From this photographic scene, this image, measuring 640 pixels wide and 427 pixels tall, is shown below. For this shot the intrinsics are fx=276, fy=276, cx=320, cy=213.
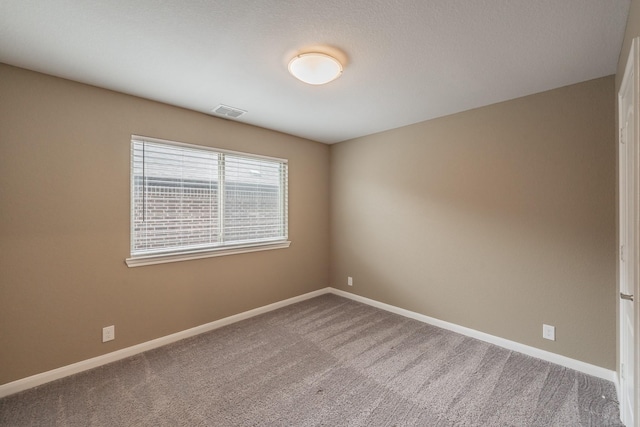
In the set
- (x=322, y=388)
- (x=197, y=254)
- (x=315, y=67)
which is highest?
(x=315, y=67)

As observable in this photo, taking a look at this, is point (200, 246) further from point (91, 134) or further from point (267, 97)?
point (267, 97)

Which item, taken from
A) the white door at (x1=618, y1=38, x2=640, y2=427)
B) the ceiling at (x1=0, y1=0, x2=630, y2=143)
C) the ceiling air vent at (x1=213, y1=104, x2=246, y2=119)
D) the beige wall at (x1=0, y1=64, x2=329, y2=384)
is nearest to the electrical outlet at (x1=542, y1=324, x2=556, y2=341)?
the white door at (x1=618, y1=38, x2=640, y2=427)

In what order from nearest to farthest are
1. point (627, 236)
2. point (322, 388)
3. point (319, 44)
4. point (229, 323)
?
1. point (627, 236)
2. point (319, 44)
3. point (322, 388)
4. point (229, 323)

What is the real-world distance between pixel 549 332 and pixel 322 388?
210cm

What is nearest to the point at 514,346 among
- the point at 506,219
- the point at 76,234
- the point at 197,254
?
the point at 506,219

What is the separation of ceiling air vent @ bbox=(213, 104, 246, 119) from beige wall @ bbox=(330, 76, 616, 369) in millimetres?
1796

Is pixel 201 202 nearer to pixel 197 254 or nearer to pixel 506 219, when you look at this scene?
pixel 197 254

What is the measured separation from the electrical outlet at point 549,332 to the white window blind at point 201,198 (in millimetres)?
3012

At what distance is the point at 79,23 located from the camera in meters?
1.62

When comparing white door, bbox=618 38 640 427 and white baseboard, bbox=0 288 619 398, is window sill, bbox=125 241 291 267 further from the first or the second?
white door, bbox=618 38 640 427

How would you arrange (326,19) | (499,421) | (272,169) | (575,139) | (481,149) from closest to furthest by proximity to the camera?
(326,19)
(499,421)
(575,139)
(481,149)
(272,169)

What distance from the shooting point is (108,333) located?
2.48 m

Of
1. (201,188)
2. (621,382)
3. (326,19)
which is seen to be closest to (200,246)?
(201,188)

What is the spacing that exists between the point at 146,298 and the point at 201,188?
1.24 m
